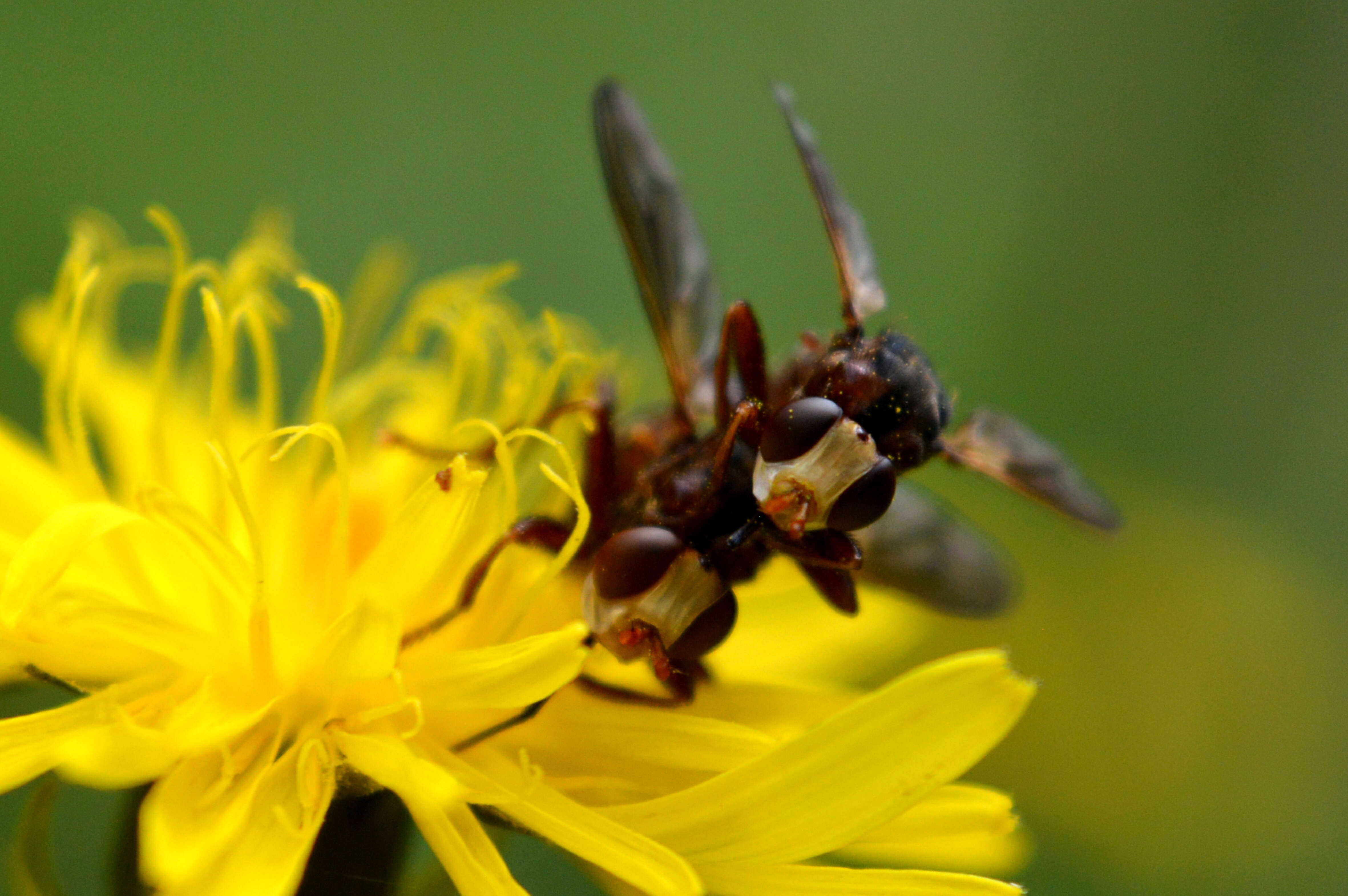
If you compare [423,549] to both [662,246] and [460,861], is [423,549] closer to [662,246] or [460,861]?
[460,861]

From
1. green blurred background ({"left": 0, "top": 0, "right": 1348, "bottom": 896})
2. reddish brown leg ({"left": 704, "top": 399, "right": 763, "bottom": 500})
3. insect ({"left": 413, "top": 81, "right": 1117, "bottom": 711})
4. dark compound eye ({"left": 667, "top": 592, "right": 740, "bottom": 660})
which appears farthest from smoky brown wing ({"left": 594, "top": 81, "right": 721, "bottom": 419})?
green blurred background ({"left": 0, "top": 0, "right": 1348, "bottom": 896})

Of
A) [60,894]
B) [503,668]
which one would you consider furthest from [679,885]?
[60,894]

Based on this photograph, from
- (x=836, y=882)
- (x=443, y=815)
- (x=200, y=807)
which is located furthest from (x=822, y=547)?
(x=200, y=807)

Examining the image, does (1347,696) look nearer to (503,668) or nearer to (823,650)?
(823,650)

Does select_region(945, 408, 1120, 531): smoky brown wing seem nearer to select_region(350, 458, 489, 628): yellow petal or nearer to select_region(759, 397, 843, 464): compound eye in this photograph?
select_region(759, 397, 843, 464): compound eye

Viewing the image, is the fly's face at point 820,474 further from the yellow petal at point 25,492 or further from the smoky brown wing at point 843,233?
the yellow petal at point 25,492

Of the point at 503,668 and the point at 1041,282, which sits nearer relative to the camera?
the point at 503,668

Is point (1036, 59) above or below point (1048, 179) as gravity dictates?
above
